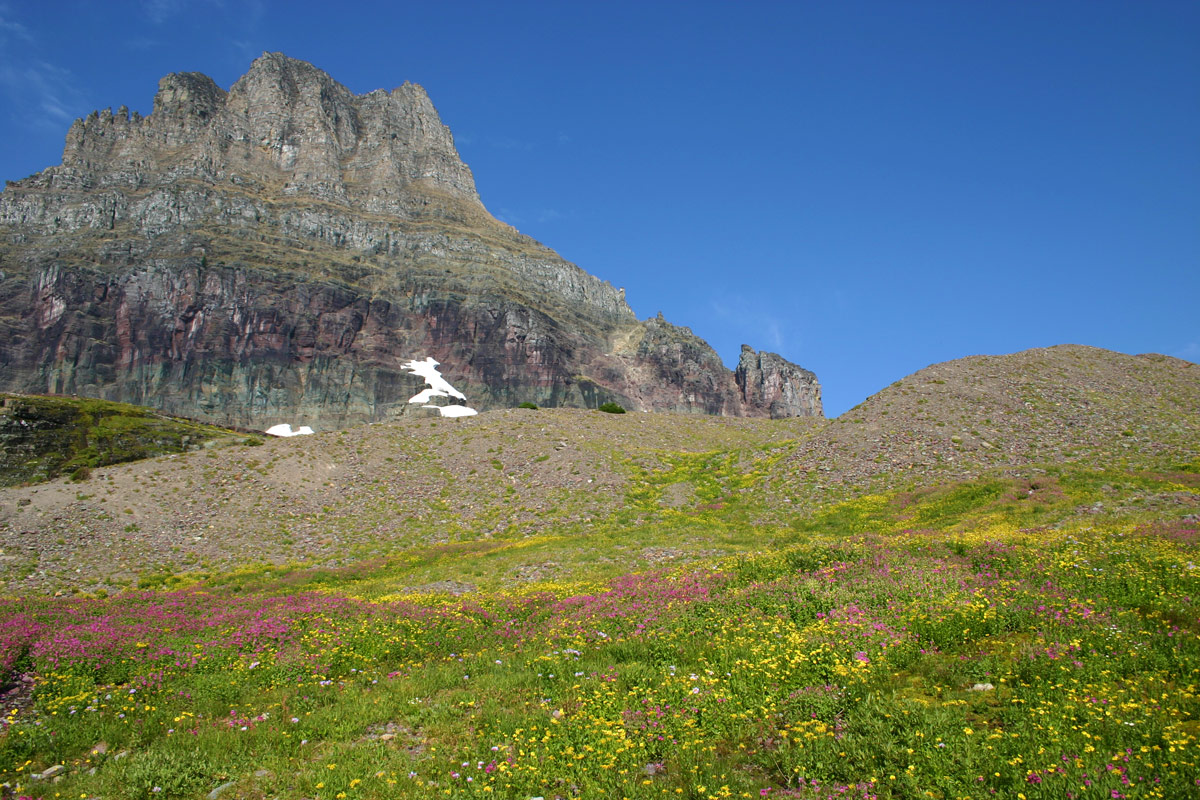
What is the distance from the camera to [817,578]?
16094mm

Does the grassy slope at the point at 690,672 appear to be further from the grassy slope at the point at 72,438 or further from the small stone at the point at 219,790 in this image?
the grassy slope at the point at 72,438

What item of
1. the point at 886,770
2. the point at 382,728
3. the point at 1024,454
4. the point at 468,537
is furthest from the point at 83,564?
the point at 1024,454

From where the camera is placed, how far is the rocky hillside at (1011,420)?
37094 millimetres

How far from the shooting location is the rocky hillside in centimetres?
3709

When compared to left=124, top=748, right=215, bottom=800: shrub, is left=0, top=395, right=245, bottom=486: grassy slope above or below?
above

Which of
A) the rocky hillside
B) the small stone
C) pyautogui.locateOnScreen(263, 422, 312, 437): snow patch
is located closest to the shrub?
the small stone

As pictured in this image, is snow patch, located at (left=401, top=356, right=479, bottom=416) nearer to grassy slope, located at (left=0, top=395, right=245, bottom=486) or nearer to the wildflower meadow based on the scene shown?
grassy slope, located at (left=0, top=395, right=245, bottom=486)

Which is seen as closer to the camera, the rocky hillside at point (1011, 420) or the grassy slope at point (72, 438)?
the rocky hillside at point (1011, 420)

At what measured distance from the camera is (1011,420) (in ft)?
138

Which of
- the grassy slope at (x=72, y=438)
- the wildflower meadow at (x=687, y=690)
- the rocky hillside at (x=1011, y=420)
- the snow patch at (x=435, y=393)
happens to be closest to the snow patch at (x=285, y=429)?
the snow patch at (x=435, y=393)

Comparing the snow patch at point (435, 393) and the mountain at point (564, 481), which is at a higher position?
the snow patch at point (435, 393)

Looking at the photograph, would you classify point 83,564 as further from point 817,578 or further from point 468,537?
point 817,578

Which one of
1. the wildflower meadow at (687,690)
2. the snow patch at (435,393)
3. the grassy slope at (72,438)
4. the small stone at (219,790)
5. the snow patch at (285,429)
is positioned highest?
the snow patch at (435,393)

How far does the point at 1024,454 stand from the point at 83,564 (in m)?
55.7
